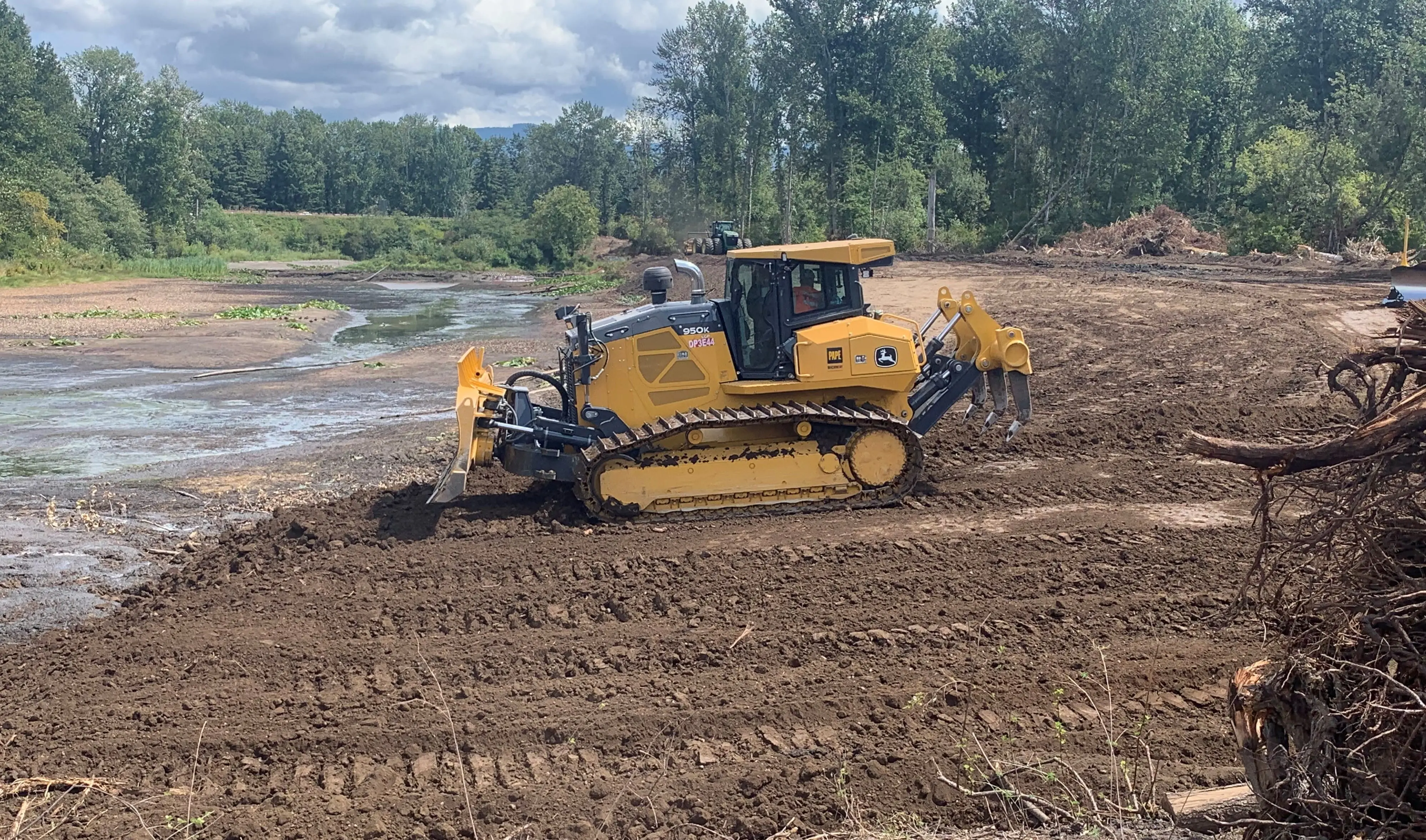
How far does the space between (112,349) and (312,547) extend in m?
18.9

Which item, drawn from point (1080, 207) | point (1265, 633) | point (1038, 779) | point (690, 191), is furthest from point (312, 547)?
point (690, 191)

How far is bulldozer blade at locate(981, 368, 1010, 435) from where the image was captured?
10.1 m

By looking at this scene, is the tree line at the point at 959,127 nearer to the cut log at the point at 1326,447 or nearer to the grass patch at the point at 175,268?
the grass patch at the point at 175,268

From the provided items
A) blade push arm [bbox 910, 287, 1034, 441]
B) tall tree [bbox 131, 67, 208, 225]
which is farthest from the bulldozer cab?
tall tree [bbox 131, 67, 208, 225]

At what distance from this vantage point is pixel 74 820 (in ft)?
16.7

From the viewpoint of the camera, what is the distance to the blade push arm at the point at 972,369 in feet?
32.1

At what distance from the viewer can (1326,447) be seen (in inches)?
144

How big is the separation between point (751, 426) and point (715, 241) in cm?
842

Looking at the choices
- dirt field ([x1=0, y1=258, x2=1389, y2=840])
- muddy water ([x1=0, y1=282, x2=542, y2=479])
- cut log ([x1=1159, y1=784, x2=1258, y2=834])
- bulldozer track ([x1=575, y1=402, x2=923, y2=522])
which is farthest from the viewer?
muddy water ([x1=0, y1=282, x2=542, y2=479])

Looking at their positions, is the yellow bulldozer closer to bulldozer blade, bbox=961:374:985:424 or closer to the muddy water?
bulldozer blade, bbox=961:374:985:424

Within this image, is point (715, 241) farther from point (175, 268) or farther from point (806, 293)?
point (175, 268)

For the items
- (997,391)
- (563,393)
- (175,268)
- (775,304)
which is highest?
(175,268)

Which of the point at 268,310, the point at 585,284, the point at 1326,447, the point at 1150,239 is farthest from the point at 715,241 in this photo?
the point at 585,284

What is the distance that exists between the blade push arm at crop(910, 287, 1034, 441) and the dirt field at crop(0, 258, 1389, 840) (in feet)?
2.39
